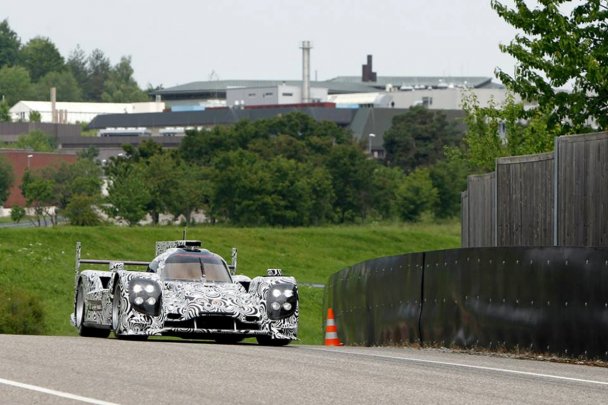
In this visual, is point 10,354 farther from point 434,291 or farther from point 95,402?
point 434,291

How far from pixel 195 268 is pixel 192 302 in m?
1.38

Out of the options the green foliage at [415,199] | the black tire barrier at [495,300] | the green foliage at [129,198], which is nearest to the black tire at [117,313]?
the black tire barrier at [495,300]

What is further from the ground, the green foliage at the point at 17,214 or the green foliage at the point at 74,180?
the green foliage at the point at 74,180

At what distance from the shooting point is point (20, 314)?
38.3 metres

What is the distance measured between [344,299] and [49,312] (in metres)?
26.7

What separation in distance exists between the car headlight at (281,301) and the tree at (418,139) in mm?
131984

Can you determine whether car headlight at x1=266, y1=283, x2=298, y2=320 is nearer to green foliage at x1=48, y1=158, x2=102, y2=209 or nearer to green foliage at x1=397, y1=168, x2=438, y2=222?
green foliage at x1=48, y1=158, x2=102, y2=209

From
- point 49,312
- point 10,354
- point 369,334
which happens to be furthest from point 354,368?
point 49,312

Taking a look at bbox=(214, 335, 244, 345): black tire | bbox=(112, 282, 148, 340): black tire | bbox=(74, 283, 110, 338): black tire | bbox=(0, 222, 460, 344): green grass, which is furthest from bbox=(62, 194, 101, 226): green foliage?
bbox=(112, 282, 148, 340): black tire

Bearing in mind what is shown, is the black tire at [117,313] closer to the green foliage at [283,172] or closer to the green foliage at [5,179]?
the green foliage at [283,172]

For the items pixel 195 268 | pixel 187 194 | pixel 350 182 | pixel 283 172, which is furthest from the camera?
pixel 350 182

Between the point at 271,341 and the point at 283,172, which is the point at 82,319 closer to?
the point at 271,341

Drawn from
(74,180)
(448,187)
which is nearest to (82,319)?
(448,187)

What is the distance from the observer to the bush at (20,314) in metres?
37.3
